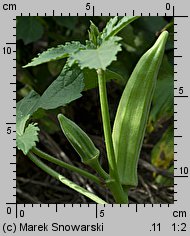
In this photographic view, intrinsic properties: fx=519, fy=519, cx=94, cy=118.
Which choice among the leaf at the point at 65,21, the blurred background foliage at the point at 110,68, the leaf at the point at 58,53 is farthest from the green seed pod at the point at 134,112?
the leaf at the point at 65,21

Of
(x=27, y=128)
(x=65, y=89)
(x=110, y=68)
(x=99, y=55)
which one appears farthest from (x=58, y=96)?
(x=110, y=68)

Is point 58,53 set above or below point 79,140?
above

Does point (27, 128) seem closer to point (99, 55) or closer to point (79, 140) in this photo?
point (79, 140)

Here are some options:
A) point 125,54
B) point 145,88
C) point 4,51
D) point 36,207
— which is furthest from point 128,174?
point 125,54

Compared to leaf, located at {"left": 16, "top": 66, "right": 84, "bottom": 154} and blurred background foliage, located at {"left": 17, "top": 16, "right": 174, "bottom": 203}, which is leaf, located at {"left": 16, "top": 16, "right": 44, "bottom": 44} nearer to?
blurred background foliage, located at {"left": 17, "top": 16, "right": 174, "bottom": 203}

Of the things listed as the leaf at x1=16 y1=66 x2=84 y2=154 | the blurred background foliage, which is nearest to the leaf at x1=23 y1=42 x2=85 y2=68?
the leaf at x1=16 y1=66 x2=84 y2=154

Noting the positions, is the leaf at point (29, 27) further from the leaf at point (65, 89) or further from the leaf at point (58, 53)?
the leaf at point (58, 53)
